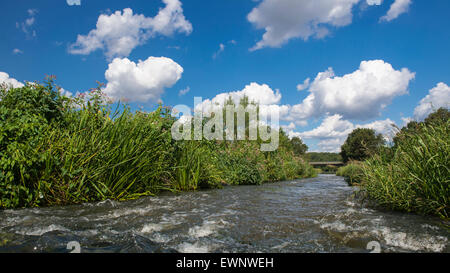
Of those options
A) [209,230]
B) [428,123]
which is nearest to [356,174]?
[428,123]

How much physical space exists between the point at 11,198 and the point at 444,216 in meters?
6.74

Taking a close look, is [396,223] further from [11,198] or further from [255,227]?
[11,198]

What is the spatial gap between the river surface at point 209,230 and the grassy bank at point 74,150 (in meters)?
0.43

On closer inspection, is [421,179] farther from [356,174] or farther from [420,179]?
[356,174]

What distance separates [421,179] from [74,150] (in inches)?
234

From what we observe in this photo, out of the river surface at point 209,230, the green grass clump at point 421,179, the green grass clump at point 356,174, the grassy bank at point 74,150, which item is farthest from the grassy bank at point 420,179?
the grassy bank at point 74,150

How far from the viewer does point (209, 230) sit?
3232 millimetres

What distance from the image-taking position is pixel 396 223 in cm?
357

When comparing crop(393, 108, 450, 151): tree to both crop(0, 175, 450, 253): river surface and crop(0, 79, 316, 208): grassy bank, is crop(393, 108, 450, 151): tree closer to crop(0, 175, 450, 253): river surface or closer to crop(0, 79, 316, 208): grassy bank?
crop(0, 175, 450, 253): river surface

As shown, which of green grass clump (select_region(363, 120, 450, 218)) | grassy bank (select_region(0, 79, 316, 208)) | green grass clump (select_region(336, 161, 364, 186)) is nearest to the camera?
green grass clump (select_region(363, 120, 450, 218))

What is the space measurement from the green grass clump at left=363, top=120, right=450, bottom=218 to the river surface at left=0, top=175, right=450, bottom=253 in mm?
291

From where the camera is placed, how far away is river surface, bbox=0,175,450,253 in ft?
8.43

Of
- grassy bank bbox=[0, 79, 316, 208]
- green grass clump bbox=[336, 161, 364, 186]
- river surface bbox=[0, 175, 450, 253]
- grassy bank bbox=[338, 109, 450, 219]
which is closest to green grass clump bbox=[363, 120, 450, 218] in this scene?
grassy bank bbox=[338, 109, 450, 219]
